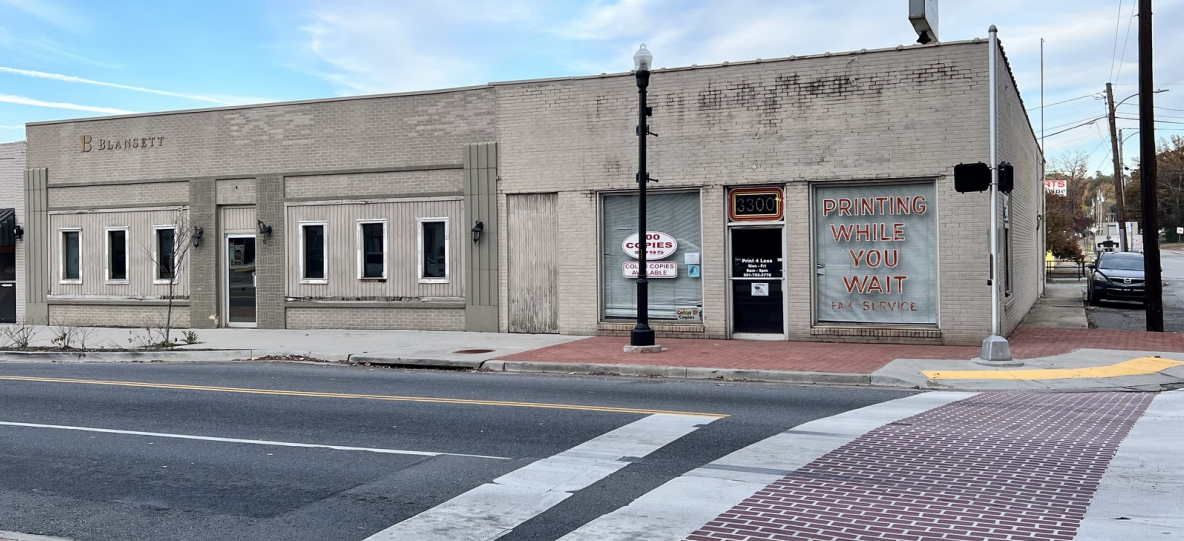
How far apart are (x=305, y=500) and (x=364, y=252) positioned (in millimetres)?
14418

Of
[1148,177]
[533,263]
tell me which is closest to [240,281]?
[533,263]

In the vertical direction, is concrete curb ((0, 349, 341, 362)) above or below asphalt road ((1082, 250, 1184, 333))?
below

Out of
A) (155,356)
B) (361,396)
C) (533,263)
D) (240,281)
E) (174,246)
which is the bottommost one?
(361,396)

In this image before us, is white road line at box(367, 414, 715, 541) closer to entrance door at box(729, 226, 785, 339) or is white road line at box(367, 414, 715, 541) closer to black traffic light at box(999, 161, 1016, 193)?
black traffic light at box(999, 161, 1016, 193)

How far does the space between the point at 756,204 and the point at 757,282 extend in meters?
1.42

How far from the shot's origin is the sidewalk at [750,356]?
497 inches

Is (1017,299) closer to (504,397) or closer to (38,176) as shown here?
(504,397)

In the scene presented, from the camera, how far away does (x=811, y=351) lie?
1558cm

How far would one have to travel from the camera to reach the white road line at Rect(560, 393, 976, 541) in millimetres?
5750

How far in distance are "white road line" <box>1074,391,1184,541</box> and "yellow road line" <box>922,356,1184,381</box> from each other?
11.5 ft

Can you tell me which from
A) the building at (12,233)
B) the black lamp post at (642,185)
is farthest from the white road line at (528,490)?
the building at (12,233)

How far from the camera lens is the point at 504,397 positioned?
11422mm

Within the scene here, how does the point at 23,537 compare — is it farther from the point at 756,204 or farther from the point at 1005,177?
the point at 756,204

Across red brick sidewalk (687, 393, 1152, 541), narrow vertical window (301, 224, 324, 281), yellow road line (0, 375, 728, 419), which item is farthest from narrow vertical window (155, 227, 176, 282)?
red brick sidewalk (687, 393, 1152, 541)
